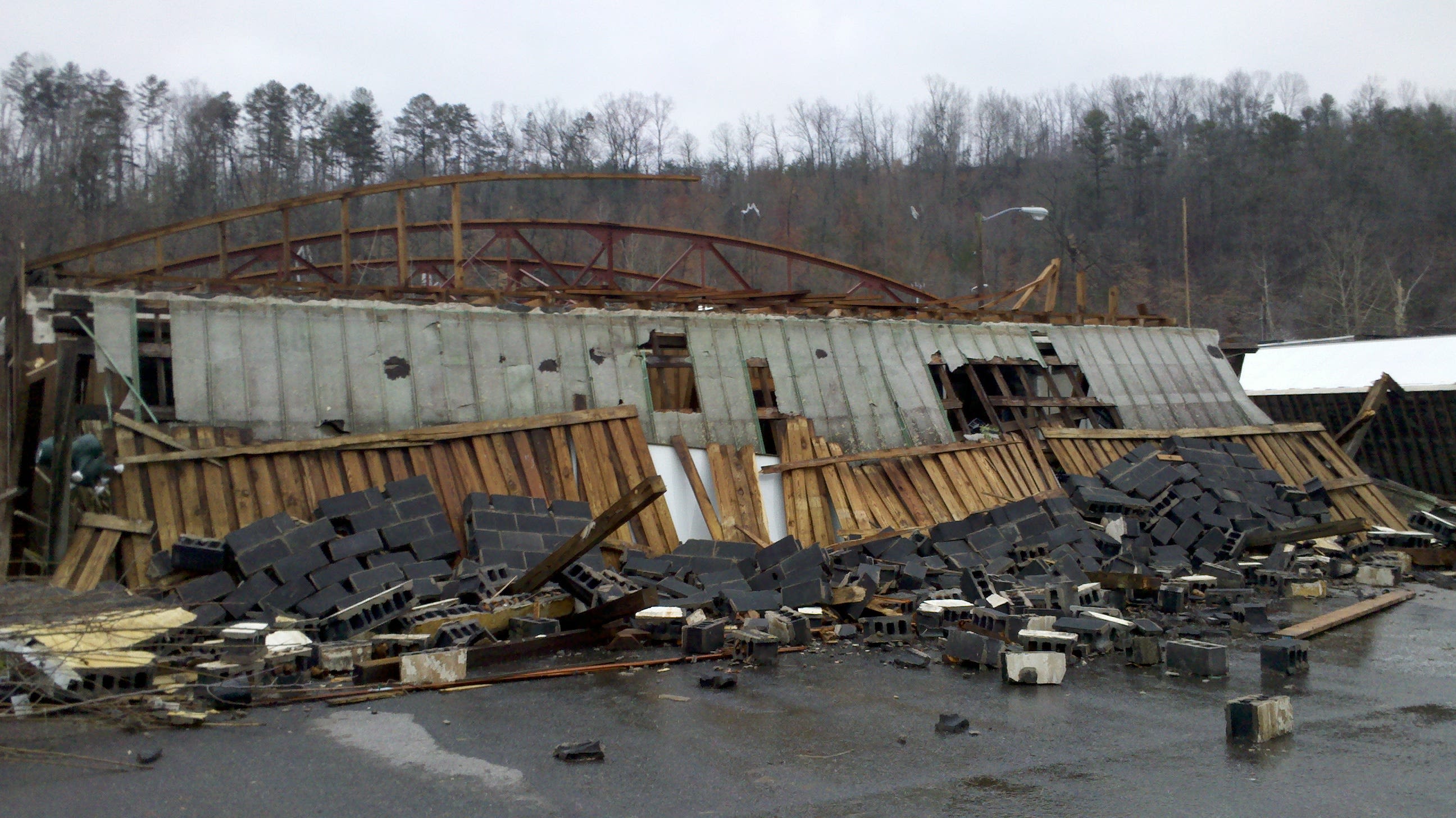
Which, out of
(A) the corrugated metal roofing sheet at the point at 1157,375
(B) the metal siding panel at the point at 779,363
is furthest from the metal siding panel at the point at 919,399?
(A) the corrugated metal roofing sheet at the point at 1157,375

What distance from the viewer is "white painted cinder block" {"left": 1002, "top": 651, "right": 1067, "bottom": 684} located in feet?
30.4

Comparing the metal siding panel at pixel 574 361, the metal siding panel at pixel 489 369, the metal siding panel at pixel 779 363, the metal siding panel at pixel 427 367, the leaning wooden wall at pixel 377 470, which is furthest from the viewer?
the metal siding panel at pixel 779 363

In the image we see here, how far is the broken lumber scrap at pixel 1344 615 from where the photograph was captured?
1171 centimetres

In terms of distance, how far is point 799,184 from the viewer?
226ft

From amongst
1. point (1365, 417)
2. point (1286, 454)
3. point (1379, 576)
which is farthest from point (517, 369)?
point (1365, 417)

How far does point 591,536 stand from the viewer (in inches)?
428

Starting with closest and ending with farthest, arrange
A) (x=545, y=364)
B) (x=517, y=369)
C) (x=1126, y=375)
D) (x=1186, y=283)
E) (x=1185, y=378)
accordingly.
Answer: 1. (x=517, y=369)
2. (x=545, y=364)
3. (x=1126, y=375)
4. (x=1185, y=378)
5. (x=1186, y=283)

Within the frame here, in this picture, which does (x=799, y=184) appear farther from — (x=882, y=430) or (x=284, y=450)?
(x=284, y=450)

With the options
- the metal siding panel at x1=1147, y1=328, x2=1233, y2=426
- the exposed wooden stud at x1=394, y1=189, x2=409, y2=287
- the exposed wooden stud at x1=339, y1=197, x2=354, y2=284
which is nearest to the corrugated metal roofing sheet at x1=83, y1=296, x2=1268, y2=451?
the metal siding panel at x1=1147, y1=328, x2=1233, y2=426

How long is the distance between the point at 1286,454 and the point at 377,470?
17.5 meters

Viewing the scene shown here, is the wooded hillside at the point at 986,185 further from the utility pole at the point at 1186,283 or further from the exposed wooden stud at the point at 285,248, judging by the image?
the exposed wooden stud at the point at 285,248

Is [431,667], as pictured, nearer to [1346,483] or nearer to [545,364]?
[545,364]

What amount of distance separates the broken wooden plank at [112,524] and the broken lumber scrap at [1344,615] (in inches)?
507

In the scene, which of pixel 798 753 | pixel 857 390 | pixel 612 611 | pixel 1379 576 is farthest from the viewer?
pixel 857 390
